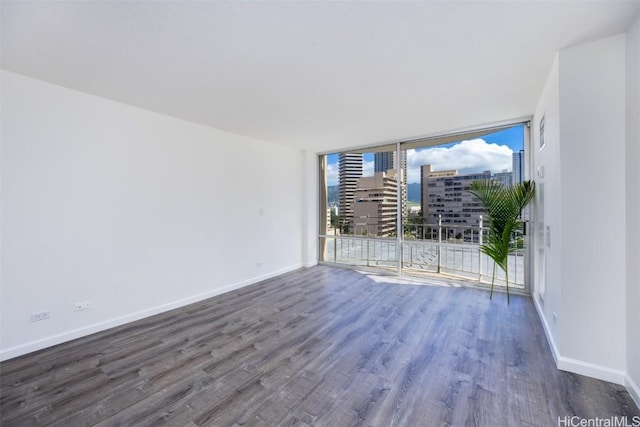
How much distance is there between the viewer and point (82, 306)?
2.81 m

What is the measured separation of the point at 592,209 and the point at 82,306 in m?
4.73

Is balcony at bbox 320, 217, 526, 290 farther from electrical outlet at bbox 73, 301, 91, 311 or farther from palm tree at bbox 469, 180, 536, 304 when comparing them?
electrical outlet at bbox 73, 301, 91, 311

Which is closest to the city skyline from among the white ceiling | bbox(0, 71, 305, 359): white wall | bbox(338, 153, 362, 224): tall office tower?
the white ceiling

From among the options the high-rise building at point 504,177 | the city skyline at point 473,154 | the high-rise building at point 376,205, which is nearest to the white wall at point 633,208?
the high-rise building at point 504,177

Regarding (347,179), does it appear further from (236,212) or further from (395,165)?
(236,212)

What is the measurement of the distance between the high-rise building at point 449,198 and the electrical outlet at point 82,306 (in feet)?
16.1

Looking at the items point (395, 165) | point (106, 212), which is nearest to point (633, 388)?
point (395, 165)

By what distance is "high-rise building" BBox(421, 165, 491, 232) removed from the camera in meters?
4.40

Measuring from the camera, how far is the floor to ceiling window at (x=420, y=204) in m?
4.14

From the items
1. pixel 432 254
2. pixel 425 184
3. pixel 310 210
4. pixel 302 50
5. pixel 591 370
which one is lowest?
pixel 591 370

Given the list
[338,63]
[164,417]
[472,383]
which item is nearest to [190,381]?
[164,417]

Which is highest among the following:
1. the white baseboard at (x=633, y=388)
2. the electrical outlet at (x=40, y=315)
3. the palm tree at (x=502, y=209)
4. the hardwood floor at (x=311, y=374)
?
the palm tree at (x=502, y=209)

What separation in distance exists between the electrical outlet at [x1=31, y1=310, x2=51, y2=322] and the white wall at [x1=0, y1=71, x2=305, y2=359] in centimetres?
4

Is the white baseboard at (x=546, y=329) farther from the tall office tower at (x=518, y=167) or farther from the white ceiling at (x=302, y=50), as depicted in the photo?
the white ceiling at (x=302, y=50)
